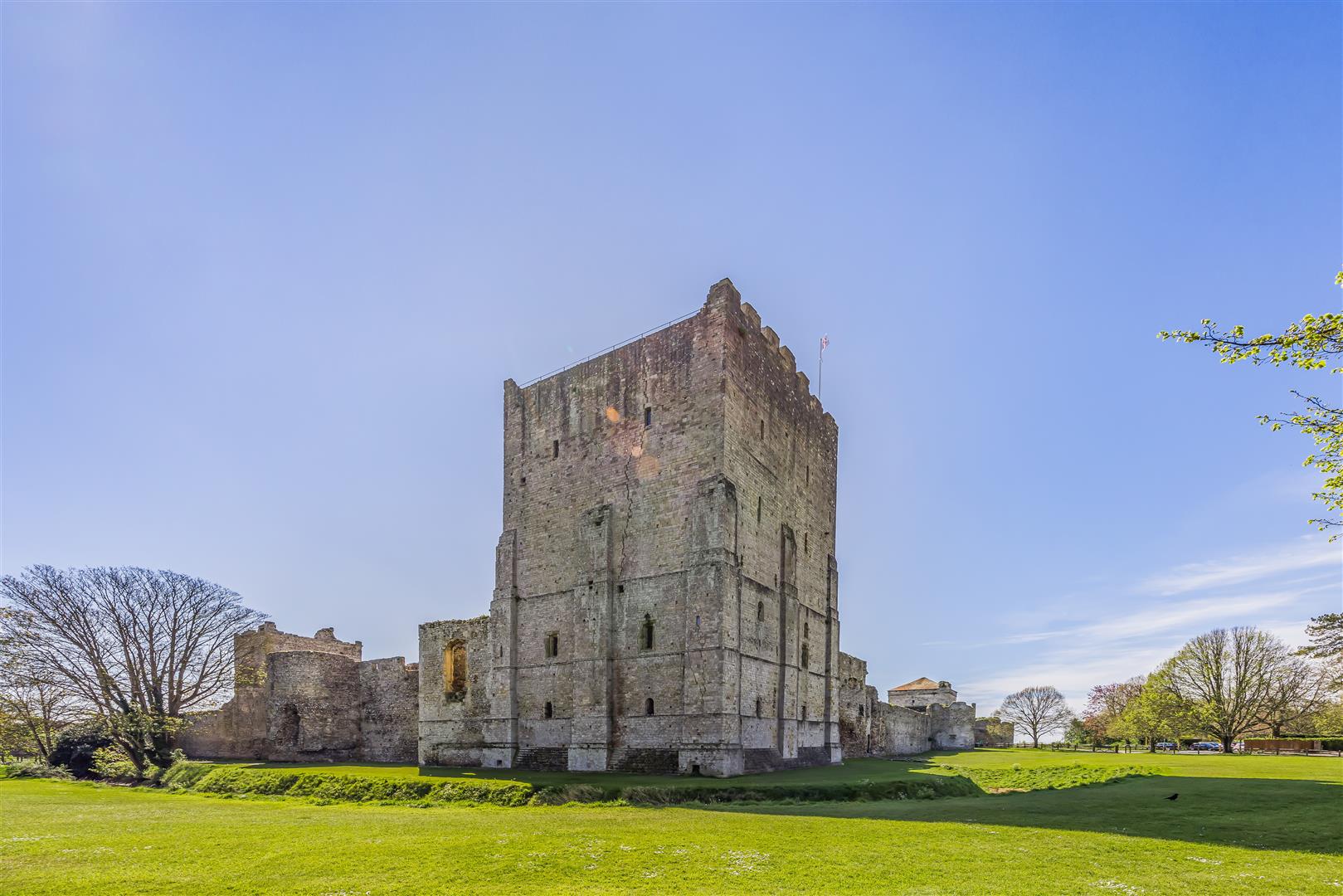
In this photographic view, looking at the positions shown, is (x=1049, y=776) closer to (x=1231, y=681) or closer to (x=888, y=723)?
(x=888, y=723)

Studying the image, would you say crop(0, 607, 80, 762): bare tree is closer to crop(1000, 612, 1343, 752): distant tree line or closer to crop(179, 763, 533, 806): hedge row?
crop(179, 763, 533, 806): hedge row

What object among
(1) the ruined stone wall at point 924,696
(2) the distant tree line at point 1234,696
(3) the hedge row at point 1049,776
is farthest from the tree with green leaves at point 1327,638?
(1) the ruined stone wall at point 924,696

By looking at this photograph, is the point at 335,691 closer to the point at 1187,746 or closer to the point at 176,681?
the point at 176,681

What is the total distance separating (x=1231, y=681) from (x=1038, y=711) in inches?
1167

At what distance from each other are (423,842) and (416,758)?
24.3 metres

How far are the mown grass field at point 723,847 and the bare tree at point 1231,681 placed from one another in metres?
37.4

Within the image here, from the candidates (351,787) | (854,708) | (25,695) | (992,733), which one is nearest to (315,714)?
(25,695)

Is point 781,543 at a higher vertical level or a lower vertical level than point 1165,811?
higher

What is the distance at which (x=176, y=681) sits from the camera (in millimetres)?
33406

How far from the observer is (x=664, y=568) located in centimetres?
2591

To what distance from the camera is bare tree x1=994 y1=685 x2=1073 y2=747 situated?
75.7 metres

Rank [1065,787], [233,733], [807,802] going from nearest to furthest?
[807,802] → [1065,787] → [233,733]

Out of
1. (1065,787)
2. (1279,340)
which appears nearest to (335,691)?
(1065,787)

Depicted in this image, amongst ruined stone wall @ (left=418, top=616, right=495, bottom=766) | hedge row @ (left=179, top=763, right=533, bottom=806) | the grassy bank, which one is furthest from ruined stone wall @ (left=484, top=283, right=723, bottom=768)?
hedge row @ (left=179, top=763, right=533, bottom=806)
